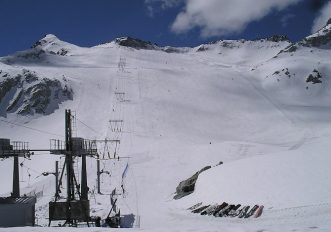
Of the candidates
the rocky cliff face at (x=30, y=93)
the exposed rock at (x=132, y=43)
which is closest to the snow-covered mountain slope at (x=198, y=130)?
the rocky cliff face at (x=30, y=93)

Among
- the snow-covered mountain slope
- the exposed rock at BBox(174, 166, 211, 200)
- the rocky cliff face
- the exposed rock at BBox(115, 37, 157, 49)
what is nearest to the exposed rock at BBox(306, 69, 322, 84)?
the snow-covered mountain slope

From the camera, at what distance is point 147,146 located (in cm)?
6900

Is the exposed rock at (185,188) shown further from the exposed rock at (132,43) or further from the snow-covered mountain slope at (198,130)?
the exposed rock at (132,43)

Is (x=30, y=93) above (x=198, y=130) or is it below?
above

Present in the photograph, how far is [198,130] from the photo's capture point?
82438mm

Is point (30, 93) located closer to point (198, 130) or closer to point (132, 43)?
point (198, 130)

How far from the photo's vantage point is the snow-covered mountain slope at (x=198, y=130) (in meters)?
29.7

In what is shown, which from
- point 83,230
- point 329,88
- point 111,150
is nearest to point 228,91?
point 329,88

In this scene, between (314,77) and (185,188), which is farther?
(314,77)

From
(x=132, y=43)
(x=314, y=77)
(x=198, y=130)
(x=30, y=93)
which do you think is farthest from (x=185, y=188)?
(x=132, y=43)

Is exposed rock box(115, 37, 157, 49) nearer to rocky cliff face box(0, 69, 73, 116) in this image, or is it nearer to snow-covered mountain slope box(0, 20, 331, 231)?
snow-covered mountain slope box(0, 20, 331, 231)

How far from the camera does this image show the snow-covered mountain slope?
29688 millimetres

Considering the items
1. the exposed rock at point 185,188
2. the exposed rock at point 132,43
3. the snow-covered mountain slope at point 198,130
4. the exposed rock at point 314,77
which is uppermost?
the exposed rock at point 132,43

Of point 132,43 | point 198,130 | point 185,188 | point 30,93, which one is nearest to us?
point 185,188
